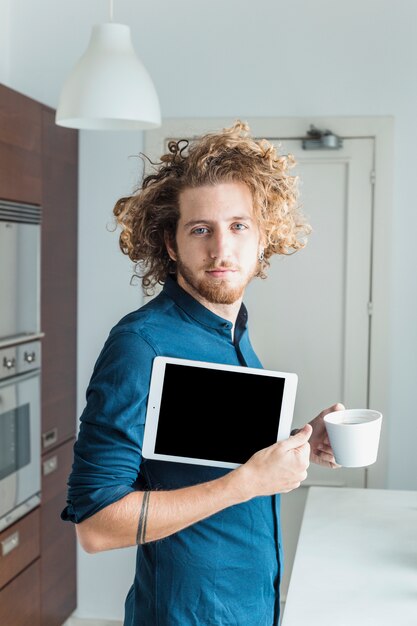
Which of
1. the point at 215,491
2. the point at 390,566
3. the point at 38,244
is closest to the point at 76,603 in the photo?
the point at 38,244

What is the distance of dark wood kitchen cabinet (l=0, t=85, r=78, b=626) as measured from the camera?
310 centimetres

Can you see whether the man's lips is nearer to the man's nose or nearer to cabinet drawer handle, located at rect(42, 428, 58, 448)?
the man's nose

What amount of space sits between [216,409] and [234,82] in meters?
2.48

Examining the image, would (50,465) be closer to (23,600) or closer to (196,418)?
(23,600)

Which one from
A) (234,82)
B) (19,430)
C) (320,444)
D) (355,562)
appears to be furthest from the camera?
(234,82)

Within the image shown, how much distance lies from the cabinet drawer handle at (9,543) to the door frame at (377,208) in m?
1.45

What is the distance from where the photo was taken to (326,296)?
3645 millimetres

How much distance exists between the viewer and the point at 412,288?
3588 mm

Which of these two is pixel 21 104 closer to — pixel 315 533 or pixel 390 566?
pixel 315 533

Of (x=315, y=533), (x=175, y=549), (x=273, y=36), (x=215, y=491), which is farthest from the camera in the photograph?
(x=273, y=36)

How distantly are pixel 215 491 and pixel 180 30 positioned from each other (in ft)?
9.03

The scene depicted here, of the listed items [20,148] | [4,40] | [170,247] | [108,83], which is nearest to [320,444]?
[170,247]

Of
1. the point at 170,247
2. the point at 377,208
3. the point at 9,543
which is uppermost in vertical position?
the point at 377,208

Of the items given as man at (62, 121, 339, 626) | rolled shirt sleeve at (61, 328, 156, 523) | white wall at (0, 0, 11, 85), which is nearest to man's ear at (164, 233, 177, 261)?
man at (62, 121, 339, 626)
